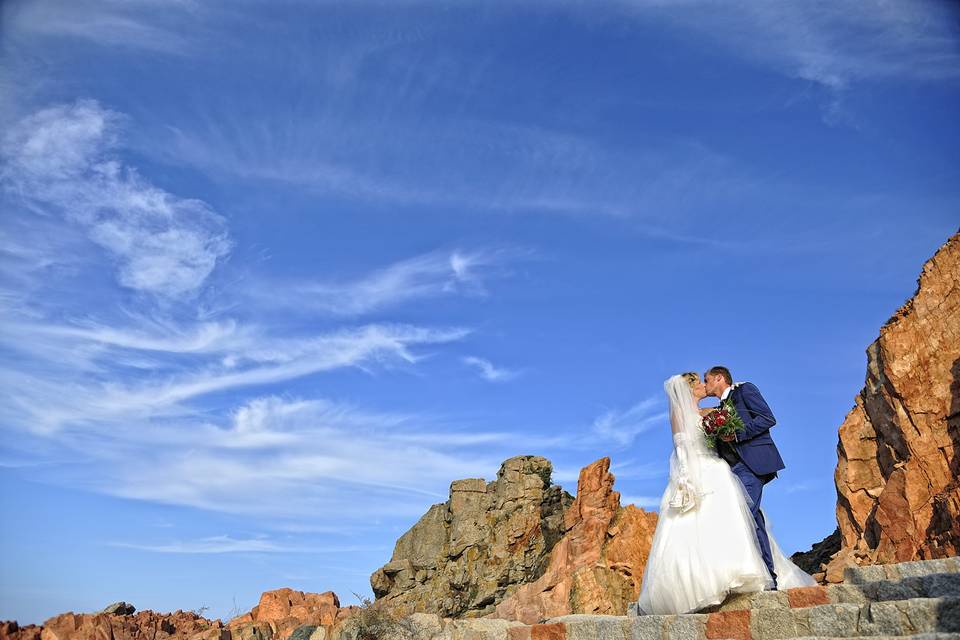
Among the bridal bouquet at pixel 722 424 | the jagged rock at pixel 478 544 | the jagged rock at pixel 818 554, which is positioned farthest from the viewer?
the jagged rock at pixel 478 544

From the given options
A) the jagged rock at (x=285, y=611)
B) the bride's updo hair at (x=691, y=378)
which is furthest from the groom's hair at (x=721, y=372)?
the jagged rock at (x=285, y=611)

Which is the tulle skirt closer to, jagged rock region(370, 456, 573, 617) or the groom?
the groom

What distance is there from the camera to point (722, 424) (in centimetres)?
979

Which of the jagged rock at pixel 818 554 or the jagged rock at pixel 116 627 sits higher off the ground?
the jagged rock at pixel 116 627

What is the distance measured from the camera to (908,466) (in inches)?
1059

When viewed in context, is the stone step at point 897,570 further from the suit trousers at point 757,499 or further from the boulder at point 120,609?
the boulder at point 120,609

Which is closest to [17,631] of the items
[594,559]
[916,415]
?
[594,559]

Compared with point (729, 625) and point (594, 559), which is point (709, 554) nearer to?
point (729, 625)

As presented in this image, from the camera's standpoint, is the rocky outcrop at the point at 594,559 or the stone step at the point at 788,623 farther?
the rocky outcrop at the point at 594,559

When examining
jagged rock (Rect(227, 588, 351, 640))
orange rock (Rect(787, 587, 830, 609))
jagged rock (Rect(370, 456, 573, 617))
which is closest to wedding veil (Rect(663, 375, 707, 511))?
orange rock (Rect(787, 587, 830, 609))

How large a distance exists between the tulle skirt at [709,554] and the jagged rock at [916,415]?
18596 mm

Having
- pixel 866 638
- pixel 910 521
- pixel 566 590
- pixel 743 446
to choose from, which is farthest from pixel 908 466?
pixel 866 638

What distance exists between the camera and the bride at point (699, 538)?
345 inches

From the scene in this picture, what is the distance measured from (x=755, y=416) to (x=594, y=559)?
3012 cm
